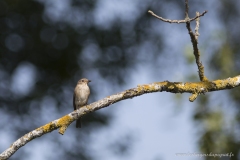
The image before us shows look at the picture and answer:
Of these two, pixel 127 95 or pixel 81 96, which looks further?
pixel 81 96

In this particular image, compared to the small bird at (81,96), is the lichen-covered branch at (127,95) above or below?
below

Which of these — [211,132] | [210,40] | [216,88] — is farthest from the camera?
[210,40]

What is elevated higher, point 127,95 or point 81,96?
point 81,96

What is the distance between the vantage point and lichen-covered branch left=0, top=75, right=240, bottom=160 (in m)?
6.09

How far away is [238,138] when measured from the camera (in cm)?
1170

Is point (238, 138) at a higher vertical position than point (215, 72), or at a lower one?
lower

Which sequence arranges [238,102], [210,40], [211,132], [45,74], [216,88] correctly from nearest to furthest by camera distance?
1. [216,88]
2. [211,132]
3. [238,102]
4. [210,40]
5. [45,74]

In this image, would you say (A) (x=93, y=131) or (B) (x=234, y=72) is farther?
(A) (x=93, y=131)

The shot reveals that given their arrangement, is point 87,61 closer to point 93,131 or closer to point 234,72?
point 93,131

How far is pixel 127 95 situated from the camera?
6.20m

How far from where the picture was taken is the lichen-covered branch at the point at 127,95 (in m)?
6.09

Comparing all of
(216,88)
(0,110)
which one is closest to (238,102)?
(216,88)

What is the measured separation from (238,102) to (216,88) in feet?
19.5

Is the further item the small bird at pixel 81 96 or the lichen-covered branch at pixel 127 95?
the small bird at pixel 81 96
